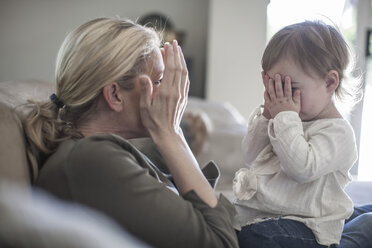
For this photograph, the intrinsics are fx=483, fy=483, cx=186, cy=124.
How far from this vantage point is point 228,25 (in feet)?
19.9

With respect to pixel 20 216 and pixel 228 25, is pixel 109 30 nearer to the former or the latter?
pixel 20 216

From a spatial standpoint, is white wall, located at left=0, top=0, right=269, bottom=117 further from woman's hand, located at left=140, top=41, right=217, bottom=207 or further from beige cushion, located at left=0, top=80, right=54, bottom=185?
beige cushion, located at left=0, top=80, right=54, bottom=185

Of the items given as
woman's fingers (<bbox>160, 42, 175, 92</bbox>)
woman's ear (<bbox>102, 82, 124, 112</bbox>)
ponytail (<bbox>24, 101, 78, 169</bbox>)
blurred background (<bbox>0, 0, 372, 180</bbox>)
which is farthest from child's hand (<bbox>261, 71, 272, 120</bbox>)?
blurred background (<bbox>0, 0, 372, 180</bbox>)

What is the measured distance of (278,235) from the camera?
1.19 meters

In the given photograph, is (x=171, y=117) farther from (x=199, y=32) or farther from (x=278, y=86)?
(x=199, y=32)

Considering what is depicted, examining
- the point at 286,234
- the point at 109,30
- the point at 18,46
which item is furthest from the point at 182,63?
the point at 18,46

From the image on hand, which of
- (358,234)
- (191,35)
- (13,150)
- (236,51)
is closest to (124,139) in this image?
(13,150)

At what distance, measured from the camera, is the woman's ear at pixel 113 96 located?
121 centimetres

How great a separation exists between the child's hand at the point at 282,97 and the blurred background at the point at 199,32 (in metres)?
4.52

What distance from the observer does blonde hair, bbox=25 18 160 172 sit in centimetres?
115

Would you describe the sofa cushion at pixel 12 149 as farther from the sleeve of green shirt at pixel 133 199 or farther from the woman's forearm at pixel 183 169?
the woman's forearm at pixel 183 169

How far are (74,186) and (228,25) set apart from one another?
17.4ft

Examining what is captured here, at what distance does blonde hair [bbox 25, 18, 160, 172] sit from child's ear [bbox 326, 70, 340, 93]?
48 cm

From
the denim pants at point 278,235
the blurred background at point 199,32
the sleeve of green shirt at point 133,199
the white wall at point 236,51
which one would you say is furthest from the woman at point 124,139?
the white wall at point 236,51
